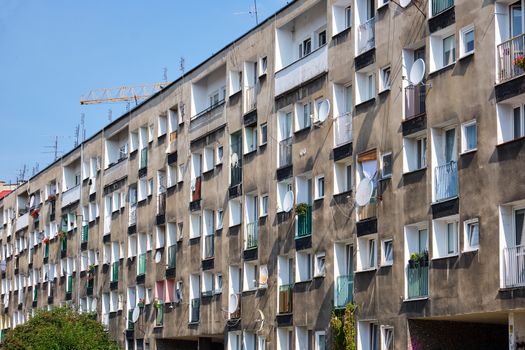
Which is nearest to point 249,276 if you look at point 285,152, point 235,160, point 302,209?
point 235,160

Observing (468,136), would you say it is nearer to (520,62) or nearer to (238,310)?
(520,62)

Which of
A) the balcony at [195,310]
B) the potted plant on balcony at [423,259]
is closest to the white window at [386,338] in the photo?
the potted plant on balcony at [423,259]

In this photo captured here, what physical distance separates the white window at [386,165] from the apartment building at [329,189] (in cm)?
8

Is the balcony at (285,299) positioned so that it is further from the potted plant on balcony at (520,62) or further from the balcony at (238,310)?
the potted plant on balcony at (520,62)

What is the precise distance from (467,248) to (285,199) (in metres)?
13.2

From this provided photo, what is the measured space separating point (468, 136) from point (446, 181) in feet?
5.73

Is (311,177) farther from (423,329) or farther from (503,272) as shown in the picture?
(503,272)

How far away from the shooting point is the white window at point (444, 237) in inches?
1540

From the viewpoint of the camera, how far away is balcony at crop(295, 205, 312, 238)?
48.3 m

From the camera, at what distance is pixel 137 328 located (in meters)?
66.6

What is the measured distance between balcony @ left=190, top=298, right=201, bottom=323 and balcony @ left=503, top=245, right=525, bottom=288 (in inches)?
998

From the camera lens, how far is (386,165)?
1689 inches

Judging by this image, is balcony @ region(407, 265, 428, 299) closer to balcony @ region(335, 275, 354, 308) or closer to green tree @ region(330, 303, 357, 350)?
green tree @ region(330, 303, 357, 350)

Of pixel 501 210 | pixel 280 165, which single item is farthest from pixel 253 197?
pixel 501 210
